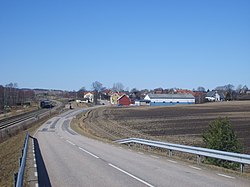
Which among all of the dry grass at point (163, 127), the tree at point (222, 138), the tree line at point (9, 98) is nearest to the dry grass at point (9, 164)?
the dry grass at point (163, 127)

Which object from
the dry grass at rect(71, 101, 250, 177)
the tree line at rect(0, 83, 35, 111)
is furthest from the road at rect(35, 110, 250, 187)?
the tree line at rect(0, 83, 35, 111)

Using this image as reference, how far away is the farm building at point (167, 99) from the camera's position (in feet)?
594

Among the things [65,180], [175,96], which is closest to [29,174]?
[65,180]

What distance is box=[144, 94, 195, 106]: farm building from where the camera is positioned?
18102 cm

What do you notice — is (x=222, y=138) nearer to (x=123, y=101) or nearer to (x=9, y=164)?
(x=9, y=164)

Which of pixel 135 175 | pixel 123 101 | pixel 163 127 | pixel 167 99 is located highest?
pixel 167 99

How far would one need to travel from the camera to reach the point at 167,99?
18488 cm

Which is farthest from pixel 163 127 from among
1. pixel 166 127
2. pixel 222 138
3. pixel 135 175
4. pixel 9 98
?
pixel 9 98

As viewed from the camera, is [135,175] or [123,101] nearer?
[135,175]

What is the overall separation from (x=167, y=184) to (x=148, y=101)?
553ft

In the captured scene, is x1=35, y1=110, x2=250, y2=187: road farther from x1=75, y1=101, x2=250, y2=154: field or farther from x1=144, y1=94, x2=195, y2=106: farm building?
x1=144, y1=94, x2=195, y2=106: farm building

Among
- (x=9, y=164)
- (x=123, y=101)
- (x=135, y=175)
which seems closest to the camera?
(x=135, y=175)

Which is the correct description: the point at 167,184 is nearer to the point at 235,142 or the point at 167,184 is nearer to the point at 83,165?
the point at 83,165

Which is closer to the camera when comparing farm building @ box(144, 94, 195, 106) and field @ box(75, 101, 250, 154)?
field @ box(75, 101, 250, 154)
